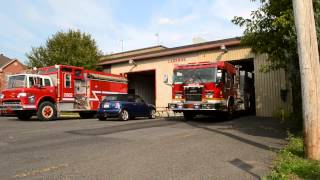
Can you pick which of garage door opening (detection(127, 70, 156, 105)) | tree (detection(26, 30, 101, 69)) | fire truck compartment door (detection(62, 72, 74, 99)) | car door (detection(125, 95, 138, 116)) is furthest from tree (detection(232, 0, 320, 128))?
tree (detection(26, 30, 101, 69))

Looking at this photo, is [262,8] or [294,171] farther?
[262,8]

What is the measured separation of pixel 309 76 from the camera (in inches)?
307

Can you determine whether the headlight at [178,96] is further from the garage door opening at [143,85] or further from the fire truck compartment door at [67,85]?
the garage door opening at [143,85]

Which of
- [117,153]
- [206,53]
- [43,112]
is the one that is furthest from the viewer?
[206,53]

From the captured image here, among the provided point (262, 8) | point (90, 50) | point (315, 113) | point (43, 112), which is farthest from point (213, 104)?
point (90, 50)

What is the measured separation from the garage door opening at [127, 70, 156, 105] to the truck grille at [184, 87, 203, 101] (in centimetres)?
1808

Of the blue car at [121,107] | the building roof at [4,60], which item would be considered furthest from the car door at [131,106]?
the building roof at [4,60]

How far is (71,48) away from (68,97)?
1976 cm

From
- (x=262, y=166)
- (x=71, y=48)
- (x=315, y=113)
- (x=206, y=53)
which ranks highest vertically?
Answer: (x=71, y=48)

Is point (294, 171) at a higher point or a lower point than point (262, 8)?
lower

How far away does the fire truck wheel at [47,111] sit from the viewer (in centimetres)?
2045

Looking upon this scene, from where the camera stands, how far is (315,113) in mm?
7668

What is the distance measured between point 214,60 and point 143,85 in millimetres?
13143

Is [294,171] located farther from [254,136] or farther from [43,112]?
[43,112]
